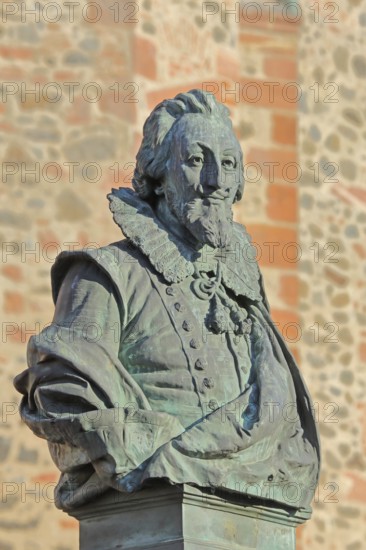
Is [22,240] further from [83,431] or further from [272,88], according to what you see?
[83,431]

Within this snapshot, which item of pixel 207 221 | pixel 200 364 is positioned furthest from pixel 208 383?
pixel 207 221

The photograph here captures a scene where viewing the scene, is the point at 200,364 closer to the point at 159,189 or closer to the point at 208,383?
the point at 208,383

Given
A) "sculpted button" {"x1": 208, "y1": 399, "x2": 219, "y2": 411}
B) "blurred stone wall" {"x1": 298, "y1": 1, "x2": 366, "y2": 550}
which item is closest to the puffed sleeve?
"sculpted button" {"x1": 208, "y1": 399, "x2": 219, "y2": 411}

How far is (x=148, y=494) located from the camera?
6.00m

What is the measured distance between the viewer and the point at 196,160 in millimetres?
6367

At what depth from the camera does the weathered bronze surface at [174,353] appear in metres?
6.00

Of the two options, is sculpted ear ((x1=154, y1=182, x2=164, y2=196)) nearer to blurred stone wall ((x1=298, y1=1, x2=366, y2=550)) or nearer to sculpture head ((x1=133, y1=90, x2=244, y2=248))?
sculpture head ((x1=133, y1=90, x2=244, y2=248))

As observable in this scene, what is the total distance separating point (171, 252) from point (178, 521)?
2.89ft

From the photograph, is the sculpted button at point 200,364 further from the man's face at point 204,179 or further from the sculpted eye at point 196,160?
the sculpted eye at point 196,160

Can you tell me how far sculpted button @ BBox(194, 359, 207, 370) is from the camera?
20.3 feet

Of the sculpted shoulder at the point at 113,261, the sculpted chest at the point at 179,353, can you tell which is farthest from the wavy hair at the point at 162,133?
the sculpted chest at the point at 179,353

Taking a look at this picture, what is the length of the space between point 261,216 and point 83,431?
8.17 m

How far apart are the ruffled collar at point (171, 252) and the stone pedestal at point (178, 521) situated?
0.71 m

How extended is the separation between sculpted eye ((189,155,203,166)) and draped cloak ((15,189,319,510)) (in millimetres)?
227
